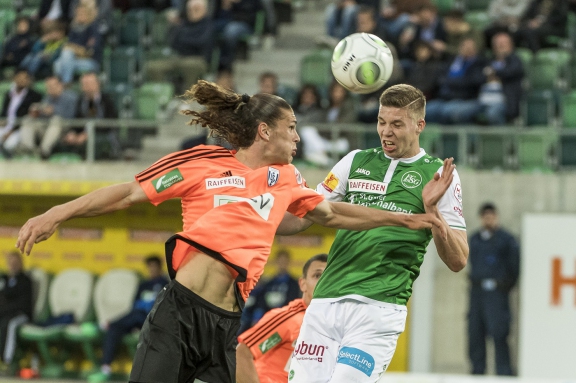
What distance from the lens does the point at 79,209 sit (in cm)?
484

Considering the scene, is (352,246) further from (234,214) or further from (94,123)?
(94,123)

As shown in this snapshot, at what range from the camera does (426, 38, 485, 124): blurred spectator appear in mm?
12633

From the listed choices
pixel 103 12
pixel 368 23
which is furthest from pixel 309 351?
pixel 103 12

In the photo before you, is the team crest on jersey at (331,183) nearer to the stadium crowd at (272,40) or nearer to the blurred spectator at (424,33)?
the stadium crowd at (272,40)

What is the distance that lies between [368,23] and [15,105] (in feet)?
16.1

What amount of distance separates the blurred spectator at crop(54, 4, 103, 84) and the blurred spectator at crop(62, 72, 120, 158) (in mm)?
915

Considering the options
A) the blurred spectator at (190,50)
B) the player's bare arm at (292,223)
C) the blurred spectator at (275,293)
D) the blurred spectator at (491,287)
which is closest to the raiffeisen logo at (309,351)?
the player's bare arm at (292,223)

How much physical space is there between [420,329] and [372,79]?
22.4ft

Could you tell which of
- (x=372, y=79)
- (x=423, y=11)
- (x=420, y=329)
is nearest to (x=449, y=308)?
(x=420, y=329)

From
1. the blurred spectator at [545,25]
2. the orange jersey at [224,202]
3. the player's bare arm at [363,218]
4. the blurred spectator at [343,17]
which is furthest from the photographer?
the blurred spectator at [343,17]

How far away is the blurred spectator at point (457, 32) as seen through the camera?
13.7 meters

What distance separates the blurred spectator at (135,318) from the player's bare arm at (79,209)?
782cm

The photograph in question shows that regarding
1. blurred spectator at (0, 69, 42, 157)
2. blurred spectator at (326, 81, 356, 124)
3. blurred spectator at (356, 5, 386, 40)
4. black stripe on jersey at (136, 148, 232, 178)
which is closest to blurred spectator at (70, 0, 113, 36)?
blurred spectator at (0, 69, 42, 157)

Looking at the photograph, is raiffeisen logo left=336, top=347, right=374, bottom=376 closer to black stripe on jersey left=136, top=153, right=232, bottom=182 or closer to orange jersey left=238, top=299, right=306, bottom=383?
orange jersey left=238, top=299, right=306, bottom=383
